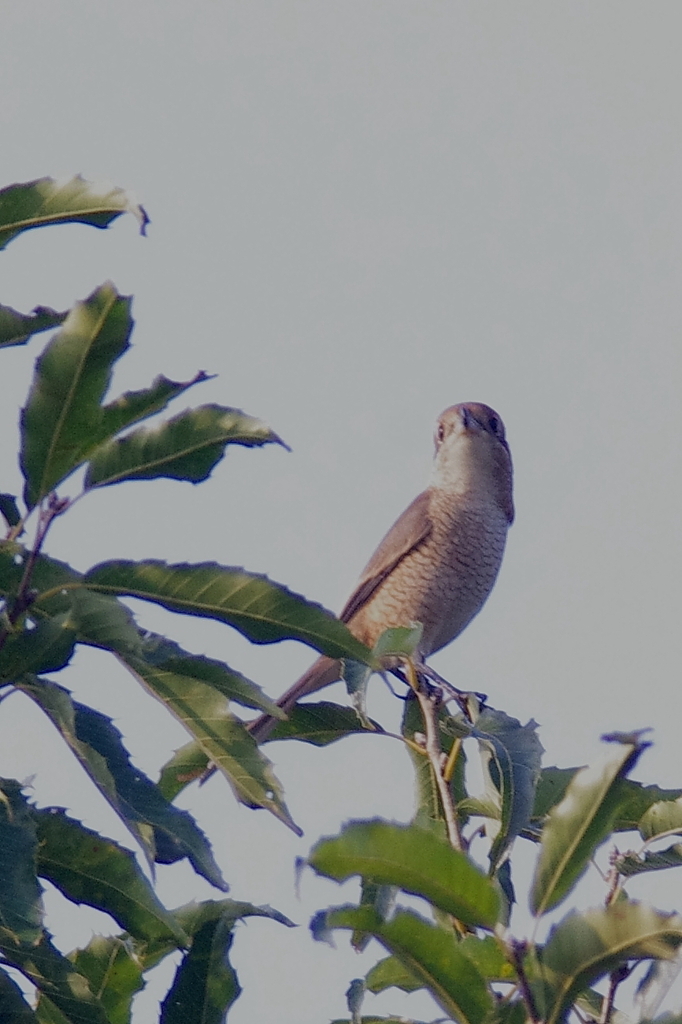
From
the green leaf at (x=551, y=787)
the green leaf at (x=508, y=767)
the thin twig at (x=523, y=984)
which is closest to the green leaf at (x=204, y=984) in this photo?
the green leaf at (x=508, y=767)

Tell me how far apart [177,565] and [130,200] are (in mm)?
611

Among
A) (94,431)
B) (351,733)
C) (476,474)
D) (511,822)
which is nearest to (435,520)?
(476,474)

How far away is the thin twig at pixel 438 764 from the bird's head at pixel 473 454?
3476 mm

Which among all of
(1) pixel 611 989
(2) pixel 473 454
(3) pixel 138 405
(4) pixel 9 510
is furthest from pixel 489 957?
(2) pixel 473 454

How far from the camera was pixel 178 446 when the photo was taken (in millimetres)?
2135

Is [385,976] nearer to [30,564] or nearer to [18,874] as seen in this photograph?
[18,874]

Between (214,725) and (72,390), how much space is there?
2.06 feet

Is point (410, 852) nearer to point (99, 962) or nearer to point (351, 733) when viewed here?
point (99, 962)

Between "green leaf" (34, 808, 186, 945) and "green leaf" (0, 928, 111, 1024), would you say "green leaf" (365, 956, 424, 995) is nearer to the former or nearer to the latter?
"green leaf" (34, 808, 186, 945)

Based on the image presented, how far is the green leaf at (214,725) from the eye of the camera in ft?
7.49

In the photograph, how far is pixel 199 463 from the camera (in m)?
2.16

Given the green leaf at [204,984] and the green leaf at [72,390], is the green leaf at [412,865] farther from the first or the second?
the green leaf at [72,390]

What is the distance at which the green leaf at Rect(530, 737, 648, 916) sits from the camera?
1.54 m

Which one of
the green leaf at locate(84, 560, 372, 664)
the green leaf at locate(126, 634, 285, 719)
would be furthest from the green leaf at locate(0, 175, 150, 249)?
the green leaf at locate(126, 634, 285, 719)
